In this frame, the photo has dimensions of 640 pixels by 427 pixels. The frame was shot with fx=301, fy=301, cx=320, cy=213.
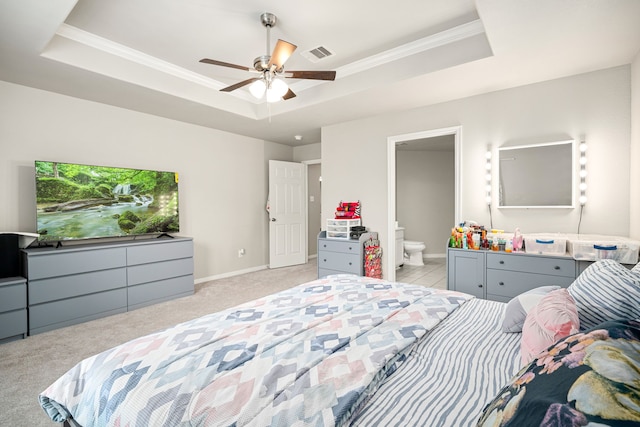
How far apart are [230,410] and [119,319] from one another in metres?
3.13

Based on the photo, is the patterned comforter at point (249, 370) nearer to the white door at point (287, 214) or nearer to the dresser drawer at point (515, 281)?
the dresser drawer at point (515, 281)

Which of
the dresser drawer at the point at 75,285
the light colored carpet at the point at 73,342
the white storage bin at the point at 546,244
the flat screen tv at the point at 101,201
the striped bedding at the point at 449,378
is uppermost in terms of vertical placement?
the flat screen tv at the point at 101,201

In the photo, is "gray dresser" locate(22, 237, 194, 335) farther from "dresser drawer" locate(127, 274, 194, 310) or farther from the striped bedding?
the striped bedding

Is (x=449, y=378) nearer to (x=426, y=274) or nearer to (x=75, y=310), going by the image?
(x=75, y=310)

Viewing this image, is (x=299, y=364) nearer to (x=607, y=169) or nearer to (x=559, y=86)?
(x=607, y=169)

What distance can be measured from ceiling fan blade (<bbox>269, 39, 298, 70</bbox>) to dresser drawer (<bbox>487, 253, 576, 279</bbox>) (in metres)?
2.64

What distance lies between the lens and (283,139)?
582 cm

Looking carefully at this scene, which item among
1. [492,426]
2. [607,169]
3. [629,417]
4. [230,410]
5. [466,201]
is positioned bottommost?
[230,410]

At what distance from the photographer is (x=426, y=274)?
17.0 feet

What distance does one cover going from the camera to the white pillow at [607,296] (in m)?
1.08

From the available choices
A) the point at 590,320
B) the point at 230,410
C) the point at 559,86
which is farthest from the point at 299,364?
the point at 559,86

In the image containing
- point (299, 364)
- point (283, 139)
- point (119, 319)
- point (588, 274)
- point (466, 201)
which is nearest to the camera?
A: point (299, 364)

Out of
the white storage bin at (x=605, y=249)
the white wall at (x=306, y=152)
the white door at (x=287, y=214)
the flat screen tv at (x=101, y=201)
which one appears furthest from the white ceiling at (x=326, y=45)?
the white wall at (x=306, y=152)

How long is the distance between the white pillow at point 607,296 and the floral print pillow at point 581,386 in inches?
17.2
